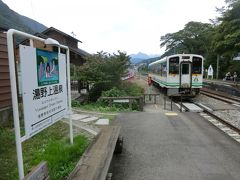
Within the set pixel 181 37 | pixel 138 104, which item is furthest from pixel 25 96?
pixel 181 37

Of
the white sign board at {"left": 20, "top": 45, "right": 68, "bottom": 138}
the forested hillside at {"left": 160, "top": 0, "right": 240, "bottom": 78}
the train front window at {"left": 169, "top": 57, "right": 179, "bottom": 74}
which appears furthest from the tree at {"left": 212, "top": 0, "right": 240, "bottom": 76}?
the white sign board at {"left": 20, "top": 45, "right": 68, "bottom": 138}

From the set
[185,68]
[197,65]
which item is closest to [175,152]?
[185,68]

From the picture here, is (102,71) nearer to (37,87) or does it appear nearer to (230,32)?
(37,87)

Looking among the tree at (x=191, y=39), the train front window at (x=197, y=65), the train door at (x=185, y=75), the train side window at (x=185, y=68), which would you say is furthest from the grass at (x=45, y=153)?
the tree at (x=191, y=39)

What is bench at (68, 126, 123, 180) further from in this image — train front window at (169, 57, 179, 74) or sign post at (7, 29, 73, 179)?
train front window at (169, 57, 179, 74)

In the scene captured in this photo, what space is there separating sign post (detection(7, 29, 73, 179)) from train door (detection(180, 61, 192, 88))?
37.0 ft

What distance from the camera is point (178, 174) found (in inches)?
152

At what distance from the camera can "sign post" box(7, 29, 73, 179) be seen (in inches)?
101

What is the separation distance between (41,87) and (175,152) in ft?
10.1

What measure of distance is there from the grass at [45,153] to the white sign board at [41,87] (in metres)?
0.75

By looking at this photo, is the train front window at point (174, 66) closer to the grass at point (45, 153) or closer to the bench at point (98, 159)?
the grass at point (45, 153)

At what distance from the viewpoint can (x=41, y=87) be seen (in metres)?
3.11


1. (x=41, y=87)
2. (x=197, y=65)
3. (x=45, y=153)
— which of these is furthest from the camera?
(x=197, y=65)

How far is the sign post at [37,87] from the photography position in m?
2.56
